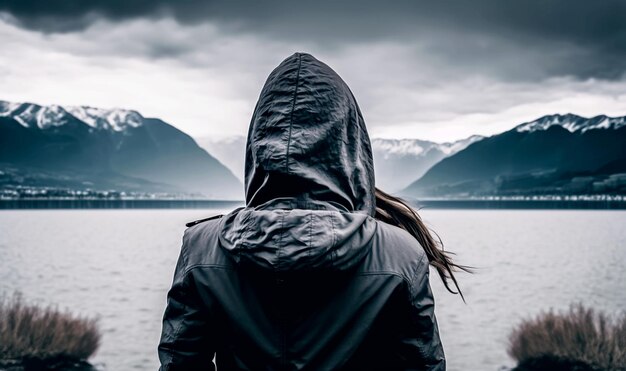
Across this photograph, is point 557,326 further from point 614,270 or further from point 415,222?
point 614,270

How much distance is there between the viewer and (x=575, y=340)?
17.0 metres

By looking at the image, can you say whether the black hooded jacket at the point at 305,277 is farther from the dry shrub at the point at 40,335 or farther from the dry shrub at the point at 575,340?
the dry shrub at the point at 575,340

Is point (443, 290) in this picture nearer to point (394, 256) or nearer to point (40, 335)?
point (40, 335)

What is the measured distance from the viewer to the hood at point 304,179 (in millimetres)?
1915

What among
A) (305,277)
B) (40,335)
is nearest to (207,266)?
(305,277)

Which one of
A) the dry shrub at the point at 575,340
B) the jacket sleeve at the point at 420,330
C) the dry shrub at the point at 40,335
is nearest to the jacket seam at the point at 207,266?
the jacket sleeve at the point at 420,330

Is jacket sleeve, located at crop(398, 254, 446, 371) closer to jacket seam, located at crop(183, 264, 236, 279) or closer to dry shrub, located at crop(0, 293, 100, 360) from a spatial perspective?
jacket seam, located at crop(183, 264, 236, 279)

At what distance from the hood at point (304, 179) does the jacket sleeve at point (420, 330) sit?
253 mm

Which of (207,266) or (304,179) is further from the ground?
(304,179)

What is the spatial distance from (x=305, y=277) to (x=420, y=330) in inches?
19.6

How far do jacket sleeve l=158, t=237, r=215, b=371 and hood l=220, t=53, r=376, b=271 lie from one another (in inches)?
11.6

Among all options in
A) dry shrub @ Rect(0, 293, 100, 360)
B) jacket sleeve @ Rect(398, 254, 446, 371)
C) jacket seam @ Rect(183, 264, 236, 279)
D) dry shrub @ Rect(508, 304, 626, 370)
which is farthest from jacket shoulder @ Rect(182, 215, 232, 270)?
dry shrub @ Rect(508, 304, 626, 370)

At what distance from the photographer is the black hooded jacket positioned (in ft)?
6.79

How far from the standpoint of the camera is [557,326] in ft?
58.2
